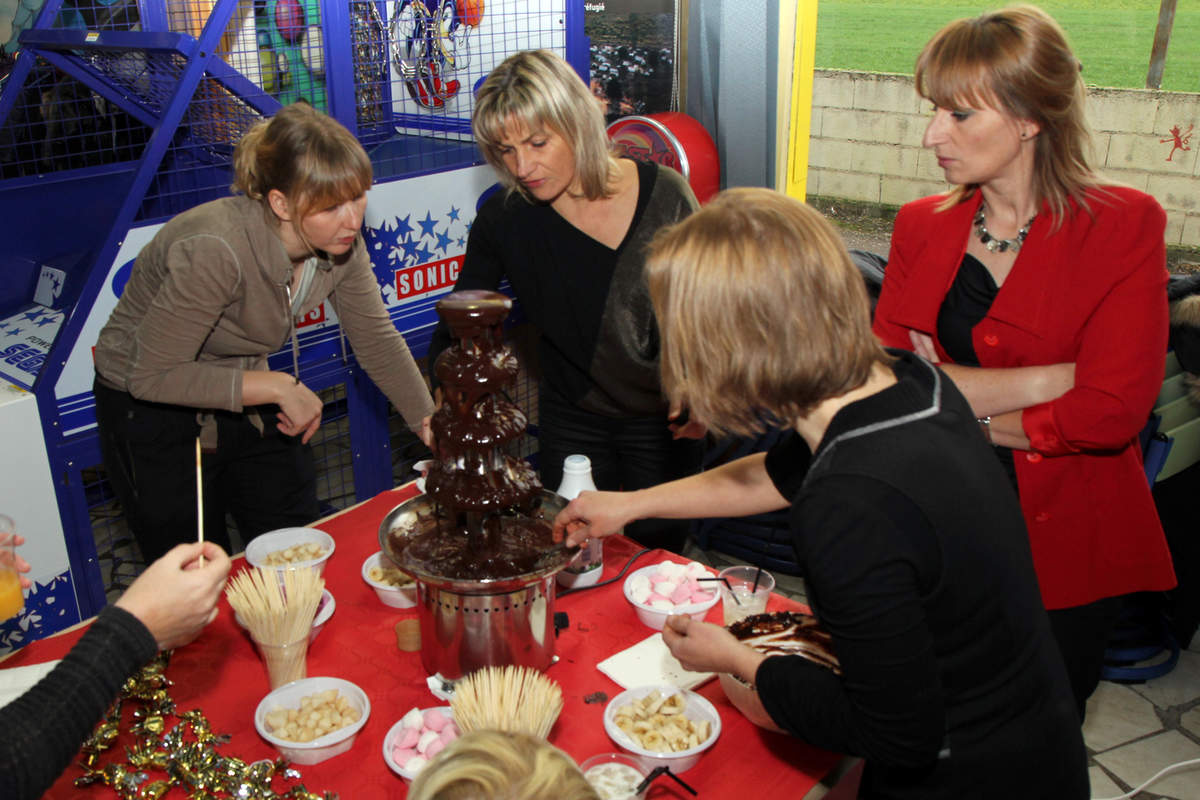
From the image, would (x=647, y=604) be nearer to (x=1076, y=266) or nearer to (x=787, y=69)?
(x=1076, y=266)

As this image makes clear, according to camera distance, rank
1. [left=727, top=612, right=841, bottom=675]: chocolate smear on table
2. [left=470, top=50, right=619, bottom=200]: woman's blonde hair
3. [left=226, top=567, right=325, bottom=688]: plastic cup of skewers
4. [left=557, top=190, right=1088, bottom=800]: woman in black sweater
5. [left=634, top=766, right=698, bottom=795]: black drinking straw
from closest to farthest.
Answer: [left=557, top=190, right=1088, bottom=800]: woman in black sweater
[left=634, top=766, right=698, bottom=795]: black drinking straw
[left=727, top=612, right=841, bottom=675]: chocolate smear on table
[left=226, top=567, right=325, bottom=688]: plastic cup of skewers
[left=470, top=50, right=619, bottom=200]: woman's blonde hair

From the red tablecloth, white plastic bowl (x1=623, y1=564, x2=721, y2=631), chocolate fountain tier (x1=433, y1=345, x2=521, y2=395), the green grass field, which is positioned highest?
the green grass field

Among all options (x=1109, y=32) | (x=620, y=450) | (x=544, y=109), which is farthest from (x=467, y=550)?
(x=1109, y=32)

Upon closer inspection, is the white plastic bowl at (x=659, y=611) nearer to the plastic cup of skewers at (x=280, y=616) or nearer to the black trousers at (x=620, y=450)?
the plastic cup of skewers at (x=280, y=616)

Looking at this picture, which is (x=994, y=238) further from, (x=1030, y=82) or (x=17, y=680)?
(x=17, y=680)

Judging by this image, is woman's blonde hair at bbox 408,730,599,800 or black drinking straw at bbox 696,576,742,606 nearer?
woman's blonde hair at bbox 408,730,599,800

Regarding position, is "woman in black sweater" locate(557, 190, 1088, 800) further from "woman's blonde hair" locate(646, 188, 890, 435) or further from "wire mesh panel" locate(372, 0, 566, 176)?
"wire mesh panel" locate(372, 0, 566, 176)

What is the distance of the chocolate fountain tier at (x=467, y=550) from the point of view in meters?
1.62

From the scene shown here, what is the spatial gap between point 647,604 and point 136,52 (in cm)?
256

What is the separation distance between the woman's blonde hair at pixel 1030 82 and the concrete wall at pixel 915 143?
1.70 metres

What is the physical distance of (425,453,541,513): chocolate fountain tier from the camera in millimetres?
1646

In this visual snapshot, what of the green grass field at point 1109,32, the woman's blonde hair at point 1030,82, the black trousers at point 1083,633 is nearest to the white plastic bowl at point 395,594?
the black trousers at point 1083,633

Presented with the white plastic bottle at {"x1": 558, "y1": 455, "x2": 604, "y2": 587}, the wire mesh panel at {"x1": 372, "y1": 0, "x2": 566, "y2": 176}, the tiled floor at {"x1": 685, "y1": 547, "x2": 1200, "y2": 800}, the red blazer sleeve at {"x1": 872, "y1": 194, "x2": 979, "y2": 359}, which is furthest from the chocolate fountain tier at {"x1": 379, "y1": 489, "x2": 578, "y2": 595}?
the wire mesh panel at {"x1": 372, "y1": 0, "x2": 566, "y2": 176}

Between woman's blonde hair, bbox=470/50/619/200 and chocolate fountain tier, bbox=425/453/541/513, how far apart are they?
1082 millimetres
